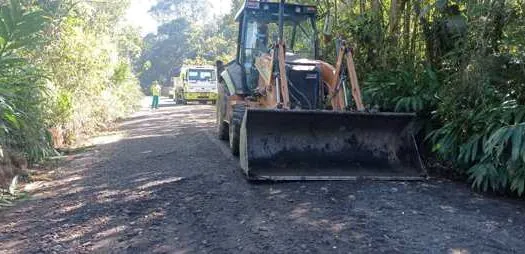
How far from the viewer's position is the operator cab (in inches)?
351

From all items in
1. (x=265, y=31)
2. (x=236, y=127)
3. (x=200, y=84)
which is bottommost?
(x=200, y=84)

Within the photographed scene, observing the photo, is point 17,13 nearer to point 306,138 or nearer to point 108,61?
point 306,138

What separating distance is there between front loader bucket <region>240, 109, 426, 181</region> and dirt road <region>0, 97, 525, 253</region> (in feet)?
1.34

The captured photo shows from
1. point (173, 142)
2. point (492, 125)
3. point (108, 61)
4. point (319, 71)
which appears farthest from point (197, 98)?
point (492, 125)

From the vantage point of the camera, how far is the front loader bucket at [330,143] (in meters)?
6.79

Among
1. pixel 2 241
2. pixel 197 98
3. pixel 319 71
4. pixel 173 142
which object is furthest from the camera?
pixel 197 98

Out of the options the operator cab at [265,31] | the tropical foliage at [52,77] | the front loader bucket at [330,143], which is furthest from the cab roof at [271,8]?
the tropical foliage at [52,77]

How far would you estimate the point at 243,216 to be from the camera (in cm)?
511

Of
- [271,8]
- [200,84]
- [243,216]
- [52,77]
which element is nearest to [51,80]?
[52,77]

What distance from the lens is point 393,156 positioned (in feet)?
23.2

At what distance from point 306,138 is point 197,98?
2249 centimetres

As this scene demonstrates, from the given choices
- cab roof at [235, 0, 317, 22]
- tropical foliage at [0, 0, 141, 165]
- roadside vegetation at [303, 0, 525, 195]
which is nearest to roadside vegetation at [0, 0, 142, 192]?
tropical foliage at [0, 0, 141, 165]

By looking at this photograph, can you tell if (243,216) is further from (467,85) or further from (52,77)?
(52,77)

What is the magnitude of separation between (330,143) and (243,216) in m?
2.34
